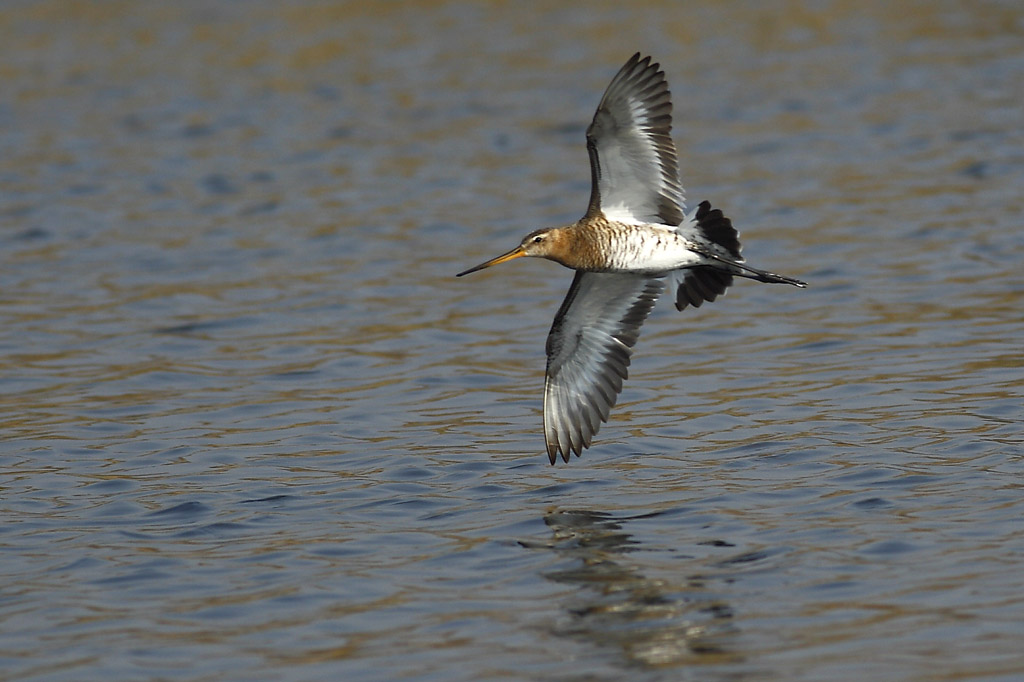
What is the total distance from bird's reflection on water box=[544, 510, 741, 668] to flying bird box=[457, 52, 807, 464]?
4.87 ft

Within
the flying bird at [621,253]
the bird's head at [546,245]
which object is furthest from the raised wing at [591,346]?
the bird's head at [546,245]

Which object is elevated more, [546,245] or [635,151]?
[635,151]

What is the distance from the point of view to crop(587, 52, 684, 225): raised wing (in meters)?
8.73

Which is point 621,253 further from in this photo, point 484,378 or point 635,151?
point 484,378

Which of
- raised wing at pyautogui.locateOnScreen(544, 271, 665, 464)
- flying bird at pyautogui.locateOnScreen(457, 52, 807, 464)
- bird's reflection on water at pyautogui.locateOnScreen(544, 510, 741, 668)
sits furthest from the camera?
raised wing at pyautogui.locateOnScreen(544, 271, 665, 464)

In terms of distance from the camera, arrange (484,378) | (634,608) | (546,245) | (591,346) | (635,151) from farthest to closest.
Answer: (484,378) → (591,346) → (546,245) → (635,151) → (634,608)

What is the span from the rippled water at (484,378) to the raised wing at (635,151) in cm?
149

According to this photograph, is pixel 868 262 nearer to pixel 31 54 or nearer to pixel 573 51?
pixel 573 51

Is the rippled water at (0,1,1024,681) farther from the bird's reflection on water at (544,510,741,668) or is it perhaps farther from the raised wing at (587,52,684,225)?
the raised wing at (587,52,684,225)

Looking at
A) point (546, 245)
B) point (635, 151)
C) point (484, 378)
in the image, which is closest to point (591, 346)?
point (546, 245)

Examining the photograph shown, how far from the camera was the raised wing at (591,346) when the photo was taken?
938 centimetres

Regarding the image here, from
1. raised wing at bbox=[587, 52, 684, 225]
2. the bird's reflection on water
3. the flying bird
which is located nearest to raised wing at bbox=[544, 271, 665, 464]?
the flying bird

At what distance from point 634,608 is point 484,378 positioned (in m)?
4.39

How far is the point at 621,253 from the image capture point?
907cm
